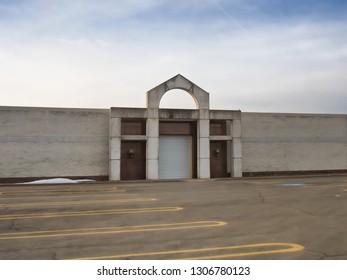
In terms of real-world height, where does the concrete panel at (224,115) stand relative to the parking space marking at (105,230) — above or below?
above

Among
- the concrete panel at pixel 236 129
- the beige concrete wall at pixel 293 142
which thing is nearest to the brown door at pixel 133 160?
the concrete panel at pixel 236 129

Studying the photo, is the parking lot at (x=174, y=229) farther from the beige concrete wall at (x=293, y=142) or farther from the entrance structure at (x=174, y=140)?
the beige concrete wall at (x=293, y=142)

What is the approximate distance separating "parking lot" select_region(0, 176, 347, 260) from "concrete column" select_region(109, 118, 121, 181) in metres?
11.2

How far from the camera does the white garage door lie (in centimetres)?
2694

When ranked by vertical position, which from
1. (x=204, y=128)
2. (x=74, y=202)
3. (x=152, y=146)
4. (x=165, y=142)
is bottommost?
(x=74, y=202)

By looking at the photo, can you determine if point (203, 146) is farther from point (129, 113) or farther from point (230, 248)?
point (230, 248)

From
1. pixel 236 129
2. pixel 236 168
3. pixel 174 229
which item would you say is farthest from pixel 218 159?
pixel 174 229

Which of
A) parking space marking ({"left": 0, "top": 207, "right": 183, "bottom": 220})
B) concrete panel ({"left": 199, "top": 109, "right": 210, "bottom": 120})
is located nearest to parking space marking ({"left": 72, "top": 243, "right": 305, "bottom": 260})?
parking space marking ({"left": 0, "top": 207, "right": 183, "bottom": 220})

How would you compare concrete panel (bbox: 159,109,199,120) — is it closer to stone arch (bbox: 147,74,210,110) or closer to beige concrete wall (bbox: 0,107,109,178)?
stone arch (bbox: 147,74,210,110)

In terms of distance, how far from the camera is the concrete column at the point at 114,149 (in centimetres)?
2480

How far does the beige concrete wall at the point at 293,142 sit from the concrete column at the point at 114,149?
34.9ft

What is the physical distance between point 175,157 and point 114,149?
5277 mm

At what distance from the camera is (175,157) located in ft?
90.0
